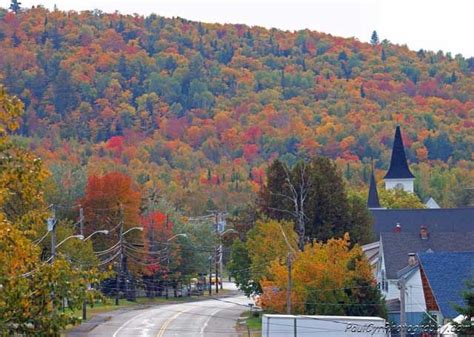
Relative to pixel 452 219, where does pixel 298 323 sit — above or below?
below

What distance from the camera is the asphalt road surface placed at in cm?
6125

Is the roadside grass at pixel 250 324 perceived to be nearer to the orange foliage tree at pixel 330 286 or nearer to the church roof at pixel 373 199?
the orange foliage tree at pixel 330 286

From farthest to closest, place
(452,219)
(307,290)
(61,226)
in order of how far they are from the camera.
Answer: (452,219)
(61,226)
(307,290)

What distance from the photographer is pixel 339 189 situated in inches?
3430

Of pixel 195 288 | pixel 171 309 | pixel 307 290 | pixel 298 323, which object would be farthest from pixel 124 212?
pixel 298 323

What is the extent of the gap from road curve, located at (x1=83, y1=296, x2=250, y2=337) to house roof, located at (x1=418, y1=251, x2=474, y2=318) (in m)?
10.1

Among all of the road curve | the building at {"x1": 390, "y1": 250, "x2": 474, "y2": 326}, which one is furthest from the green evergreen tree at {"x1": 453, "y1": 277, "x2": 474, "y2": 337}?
the road curve

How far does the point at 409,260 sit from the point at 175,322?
13.0m

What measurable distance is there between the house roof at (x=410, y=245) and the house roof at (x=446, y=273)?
7440 millimetres

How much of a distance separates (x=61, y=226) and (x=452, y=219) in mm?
47612

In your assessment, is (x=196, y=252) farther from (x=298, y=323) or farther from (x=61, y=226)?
(x=298, y=323)

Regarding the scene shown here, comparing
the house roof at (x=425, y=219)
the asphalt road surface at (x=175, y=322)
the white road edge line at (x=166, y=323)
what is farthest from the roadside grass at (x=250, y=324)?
the house roof at (x=425, y=219)

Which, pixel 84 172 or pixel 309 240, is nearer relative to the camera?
pixel 309 240

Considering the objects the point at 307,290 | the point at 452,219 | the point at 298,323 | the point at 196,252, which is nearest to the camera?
the point at 298,323
